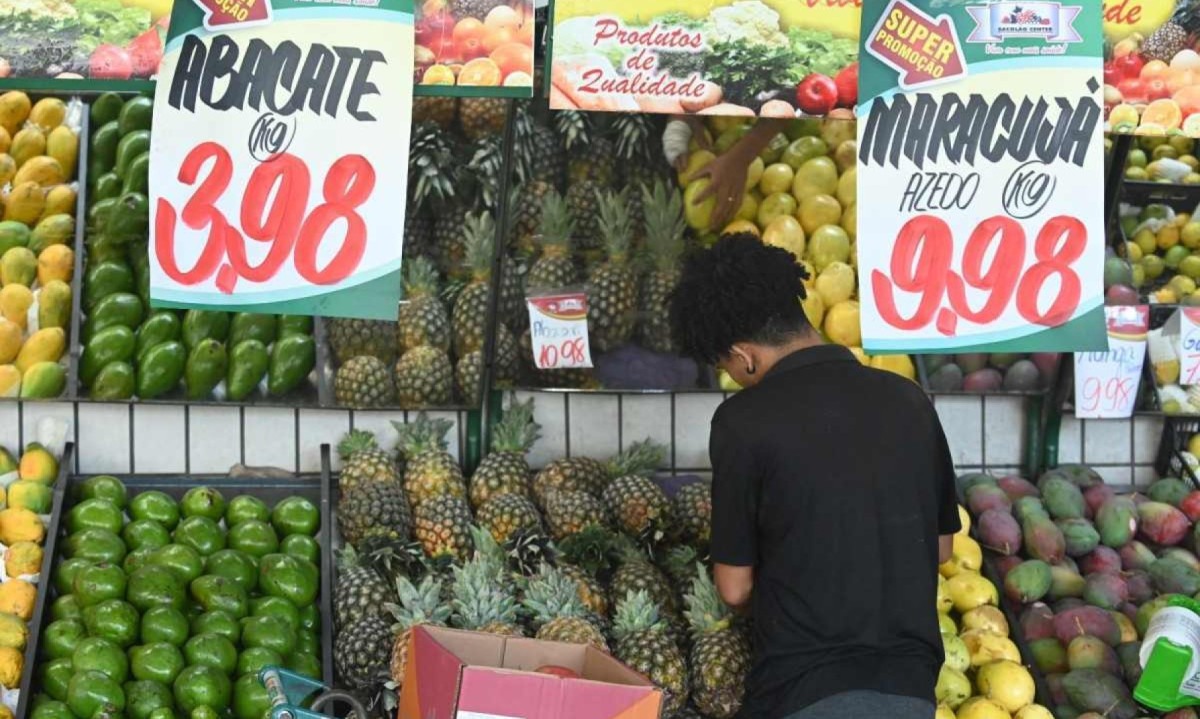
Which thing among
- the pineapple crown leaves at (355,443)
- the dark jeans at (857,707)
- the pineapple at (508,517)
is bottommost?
the dark jeans at (857,707)

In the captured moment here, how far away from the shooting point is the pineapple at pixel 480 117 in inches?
155

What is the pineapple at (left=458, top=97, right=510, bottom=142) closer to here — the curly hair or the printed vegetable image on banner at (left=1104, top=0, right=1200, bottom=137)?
the curly hair

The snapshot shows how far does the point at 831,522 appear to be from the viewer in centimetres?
246

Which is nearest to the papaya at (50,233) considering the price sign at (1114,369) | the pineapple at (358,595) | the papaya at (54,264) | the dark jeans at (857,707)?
the papaya at (54,264)

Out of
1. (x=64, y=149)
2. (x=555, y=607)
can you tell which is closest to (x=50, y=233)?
(x=64, y=149)

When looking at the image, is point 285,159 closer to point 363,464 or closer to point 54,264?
point 363,464

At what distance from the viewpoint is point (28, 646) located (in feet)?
10.9

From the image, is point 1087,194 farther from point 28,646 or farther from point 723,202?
point 28,646

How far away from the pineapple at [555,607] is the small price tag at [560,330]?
2.47 ft

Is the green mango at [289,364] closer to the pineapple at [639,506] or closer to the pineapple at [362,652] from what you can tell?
the pineapple at [362,652]

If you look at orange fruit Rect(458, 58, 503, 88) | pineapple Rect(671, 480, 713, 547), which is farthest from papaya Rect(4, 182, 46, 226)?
pineapple Rect(671, 480, 713, 547)

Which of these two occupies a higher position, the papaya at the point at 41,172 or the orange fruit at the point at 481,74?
the orange fruit at the point at 481,74

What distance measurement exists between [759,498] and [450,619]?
126 cm

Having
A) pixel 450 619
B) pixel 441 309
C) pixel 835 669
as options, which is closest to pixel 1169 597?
pixel 835 669
